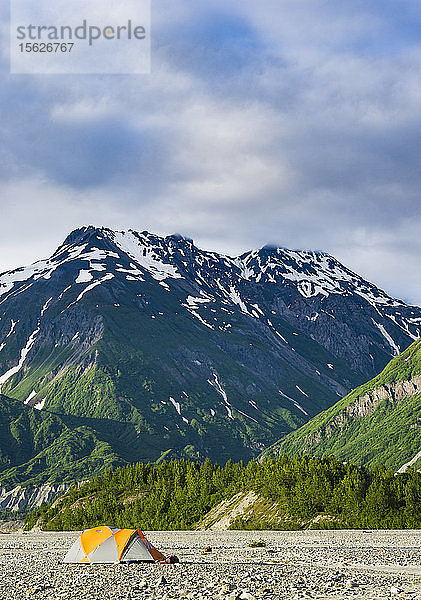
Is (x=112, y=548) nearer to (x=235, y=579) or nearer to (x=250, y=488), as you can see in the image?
(x=235, y=579)

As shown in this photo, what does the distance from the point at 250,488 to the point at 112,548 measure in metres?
93.2

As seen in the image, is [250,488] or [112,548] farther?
[250,488]

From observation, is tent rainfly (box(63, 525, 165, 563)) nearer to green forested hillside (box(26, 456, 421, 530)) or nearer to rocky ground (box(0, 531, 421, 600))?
rocky ground (box(0, 531, 421, 600))

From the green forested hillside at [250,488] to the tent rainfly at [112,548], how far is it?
62.3 metres

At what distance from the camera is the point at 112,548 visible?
144 ft

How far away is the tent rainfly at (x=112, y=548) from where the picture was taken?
4359 cm

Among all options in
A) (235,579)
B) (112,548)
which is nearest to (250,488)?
(112,548)

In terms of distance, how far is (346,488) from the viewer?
10750 cm

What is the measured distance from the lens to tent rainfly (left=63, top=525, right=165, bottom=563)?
43594 millimetres

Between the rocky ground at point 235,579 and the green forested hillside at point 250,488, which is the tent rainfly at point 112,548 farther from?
the green forested hillside at point 250,488

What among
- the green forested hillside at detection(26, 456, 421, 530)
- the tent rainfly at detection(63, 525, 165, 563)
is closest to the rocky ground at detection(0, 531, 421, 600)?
the tent rainfly at detection(63, 525, 165, 563)

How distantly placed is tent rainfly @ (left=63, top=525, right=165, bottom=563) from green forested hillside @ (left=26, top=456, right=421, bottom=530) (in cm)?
6226

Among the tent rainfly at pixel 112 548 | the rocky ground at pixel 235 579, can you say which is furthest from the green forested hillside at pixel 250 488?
the tent rainfly at pixel 112 548

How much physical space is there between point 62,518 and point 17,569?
134 metres
